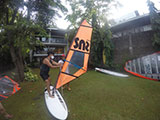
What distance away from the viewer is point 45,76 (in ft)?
11.4

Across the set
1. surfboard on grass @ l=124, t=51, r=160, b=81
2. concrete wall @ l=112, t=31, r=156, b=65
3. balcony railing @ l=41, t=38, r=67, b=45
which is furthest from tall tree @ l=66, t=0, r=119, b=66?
balcony railing @ l=41, t=38, r=67, b=45

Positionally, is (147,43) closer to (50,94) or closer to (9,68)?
(50,94)

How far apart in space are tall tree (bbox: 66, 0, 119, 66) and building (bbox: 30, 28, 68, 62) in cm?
571

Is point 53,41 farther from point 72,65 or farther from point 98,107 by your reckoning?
point 98,107

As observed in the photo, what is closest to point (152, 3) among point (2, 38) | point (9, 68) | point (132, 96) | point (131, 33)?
point (131, 33)

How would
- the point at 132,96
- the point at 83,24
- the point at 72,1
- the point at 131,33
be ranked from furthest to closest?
the point at 72,1
the point at 131,33
the point at 132,96
the point at 83,24

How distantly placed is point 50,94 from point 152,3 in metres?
10.3

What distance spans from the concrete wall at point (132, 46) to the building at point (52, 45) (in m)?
10.5

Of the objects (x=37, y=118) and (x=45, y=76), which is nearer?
(x=37, y=118)

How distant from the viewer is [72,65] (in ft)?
8.95

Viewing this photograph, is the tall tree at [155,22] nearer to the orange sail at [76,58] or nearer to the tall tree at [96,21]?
the tall tree at [96,21]

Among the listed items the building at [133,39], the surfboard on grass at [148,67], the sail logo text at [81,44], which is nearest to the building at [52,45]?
the building at [133,39]

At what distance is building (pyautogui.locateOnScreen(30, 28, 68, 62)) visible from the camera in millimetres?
17153

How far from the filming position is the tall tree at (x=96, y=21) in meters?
11.2
